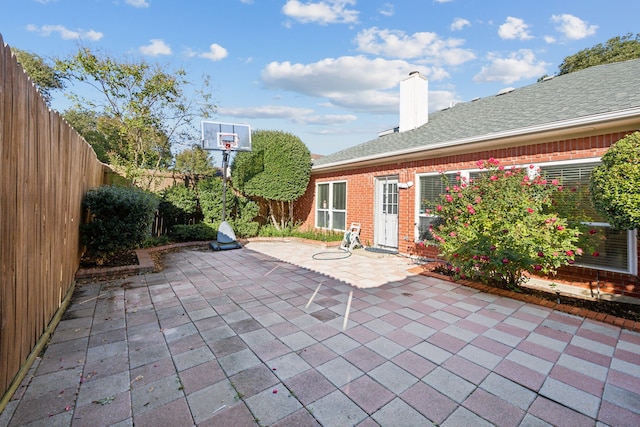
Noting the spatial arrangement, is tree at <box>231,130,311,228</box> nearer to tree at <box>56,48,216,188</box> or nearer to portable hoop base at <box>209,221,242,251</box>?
portable hoop base at <box>209,221,242,251</box>

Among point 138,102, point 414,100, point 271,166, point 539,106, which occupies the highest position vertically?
point 138,102

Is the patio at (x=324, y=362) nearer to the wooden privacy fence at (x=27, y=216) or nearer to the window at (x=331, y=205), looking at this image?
the wooden privacy fence at (x=27, y=216)

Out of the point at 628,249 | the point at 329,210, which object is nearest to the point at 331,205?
the point at 329,210

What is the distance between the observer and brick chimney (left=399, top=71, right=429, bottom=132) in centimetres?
848

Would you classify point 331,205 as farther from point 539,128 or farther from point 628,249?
point 628,249

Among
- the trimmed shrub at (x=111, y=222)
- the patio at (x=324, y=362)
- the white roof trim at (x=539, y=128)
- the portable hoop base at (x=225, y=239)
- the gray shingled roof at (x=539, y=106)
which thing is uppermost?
the gray shingled roof at (x=539, y=106)

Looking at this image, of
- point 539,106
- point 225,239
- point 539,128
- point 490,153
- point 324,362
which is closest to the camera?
point 324,362

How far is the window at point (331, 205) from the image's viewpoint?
30.2ft

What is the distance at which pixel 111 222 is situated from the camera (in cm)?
464

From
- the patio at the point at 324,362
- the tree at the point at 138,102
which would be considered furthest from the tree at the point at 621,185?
the tree at the point at 138,102

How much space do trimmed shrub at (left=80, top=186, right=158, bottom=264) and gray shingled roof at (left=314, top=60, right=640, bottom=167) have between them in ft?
17.9

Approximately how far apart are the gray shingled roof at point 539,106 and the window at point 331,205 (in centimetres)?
132

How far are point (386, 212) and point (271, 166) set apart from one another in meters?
4.30

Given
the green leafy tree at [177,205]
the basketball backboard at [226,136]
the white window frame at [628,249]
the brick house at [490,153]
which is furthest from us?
the green leafy tree at [177,205]
